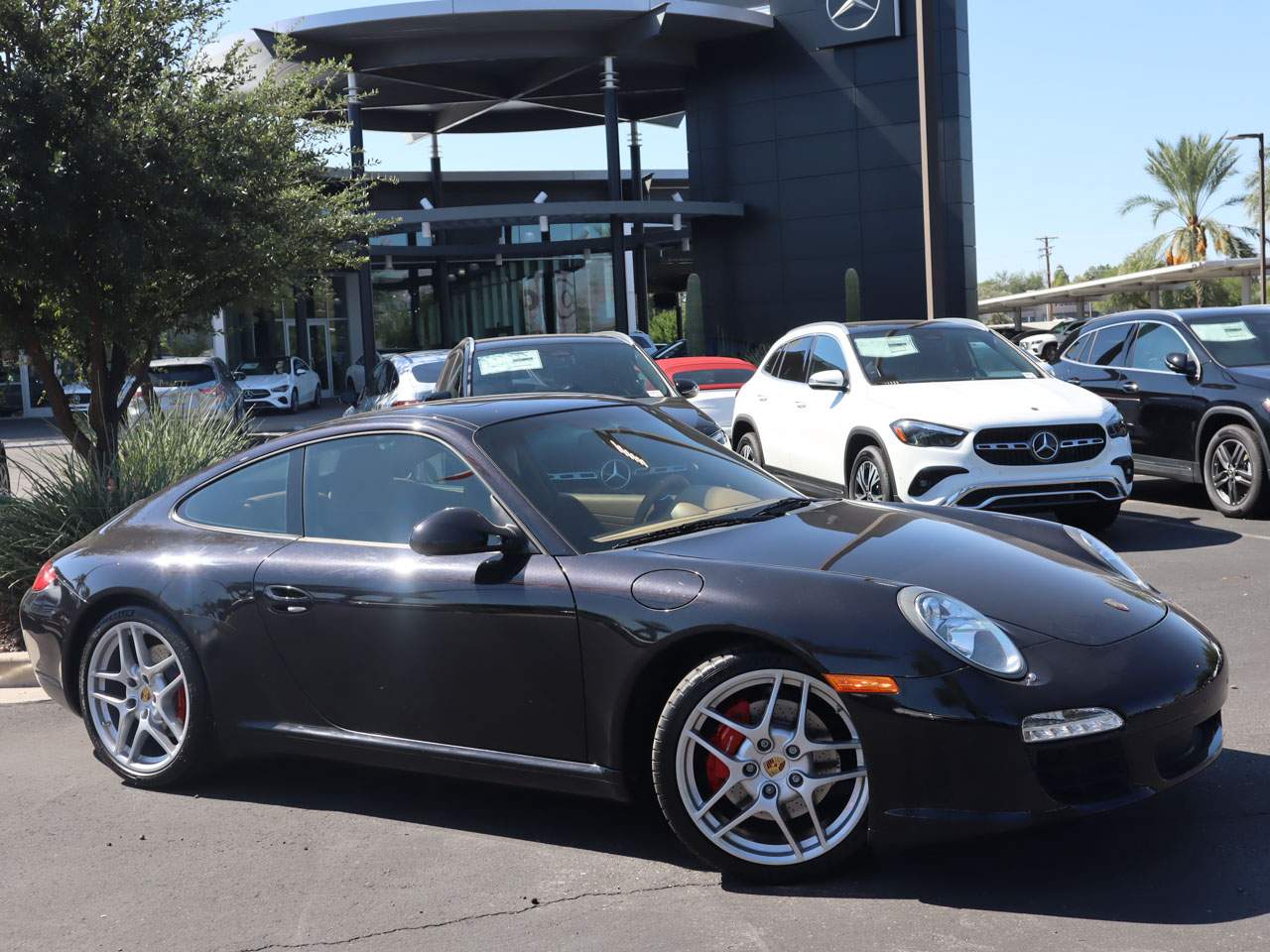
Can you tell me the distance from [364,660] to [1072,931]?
2320mm

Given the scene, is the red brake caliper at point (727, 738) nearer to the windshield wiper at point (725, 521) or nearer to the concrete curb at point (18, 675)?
the windshield wiper at point (725, 521)

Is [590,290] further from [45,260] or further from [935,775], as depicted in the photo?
[935,775]

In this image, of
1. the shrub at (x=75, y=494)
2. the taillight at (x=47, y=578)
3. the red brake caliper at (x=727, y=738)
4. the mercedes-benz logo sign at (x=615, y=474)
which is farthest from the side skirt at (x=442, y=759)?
the shrub at (x=75, y=494)

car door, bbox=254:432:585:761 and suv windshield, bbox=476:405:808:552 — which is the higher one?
suv windshield, bbox=476:405:808:552

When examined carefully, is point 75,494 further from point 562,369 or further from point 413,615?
point 413,615

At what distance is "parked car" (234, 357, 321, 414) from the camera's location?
3375cm

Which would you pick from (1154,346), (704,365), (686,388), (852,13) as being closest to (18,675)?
(686,388)

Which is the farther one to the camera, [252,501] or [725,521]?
[252,501]

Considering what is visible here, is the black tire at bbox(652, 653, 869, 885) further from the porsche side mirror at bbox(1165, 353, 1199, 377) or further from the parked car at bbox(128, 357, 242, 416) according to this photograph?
the parked car at bbox(128, 357, 242, 416)

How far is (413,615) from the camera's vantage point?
178 inches

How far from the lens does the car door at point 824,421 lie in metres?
10.7

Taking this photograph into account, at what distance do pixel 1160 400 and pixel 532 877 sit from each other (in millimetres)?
8742

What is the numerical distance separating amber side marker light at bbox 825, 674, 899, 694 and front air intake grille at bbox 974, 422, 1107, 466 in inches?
239

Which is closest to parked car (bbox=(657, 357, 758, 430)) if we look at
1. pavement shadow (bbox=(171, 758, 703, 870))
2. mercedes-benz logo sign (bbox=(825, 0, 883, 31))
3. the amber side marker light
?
pavement shadow (bbox=(171, 758, 703, 870))
